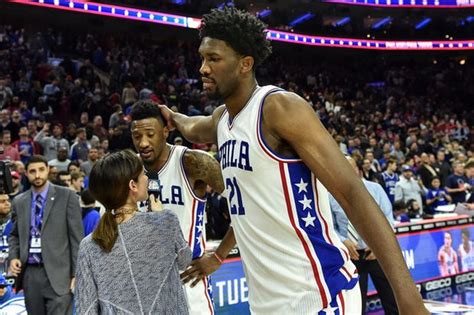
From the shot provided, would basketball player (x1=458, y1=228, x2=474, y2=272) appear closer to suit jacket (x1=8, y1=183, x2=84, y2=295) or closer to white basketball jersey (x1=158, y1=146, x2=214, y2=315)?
suit jacket (x1=8, y1=183, x2=84, y2=295)

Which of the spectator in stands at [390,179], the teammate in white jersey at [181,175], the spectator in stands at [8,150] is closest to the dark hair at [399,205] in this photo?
the spectator in stands at [390,179]

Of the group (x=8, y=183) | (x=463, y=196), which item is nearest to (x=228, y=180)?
(x=8, y=183)

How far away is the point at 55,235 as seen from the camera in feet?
16.7

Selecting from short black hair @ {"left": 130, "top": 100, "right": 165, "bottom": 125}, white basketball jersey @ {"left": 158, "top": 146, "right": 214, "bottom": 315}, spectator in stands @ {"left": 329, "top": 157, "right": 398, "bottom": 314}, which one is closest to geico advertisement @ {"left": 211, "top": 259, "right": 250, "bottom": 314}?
spectator in stands @ {"left": 329, "top": 157, "right": 398, "bottom": 314}

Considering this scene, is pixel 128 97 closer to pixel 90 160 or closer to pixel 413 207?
pixel 90 160

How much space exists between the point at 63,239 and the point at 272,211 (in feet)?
11.3

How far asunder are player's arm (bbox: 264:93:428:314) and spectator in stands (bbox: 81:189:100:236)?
404 centimetres

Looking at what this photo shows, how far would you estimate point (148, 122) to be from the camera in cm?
355

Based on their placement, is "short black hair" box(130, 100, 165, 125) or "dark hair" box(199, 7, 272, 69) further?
"short black hair" box(130, 100, 165, 125)

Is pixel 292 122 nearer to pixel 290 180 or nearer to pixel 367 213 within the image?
pixel 290 180

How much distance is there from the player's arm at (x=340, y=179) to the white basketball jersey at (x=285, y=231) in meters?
0.07

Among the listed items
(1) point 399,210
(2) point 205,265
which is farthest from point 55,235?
(1) point 399,210

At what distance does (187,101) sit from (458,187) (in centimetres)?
710

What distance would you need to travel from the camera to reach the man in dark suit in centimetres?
504
